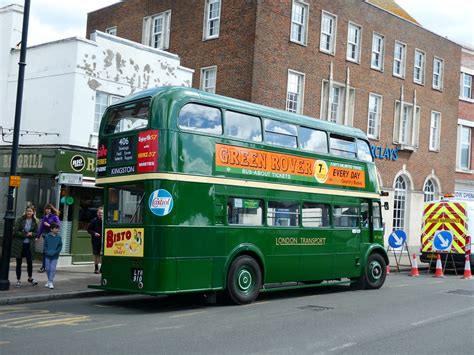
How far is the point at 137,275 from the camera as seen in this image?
36.7 ft

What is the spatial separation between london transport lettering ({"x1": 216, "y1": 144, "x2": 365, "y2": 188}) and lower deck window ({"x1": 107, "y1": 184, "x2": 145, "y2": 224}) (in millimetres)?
1648

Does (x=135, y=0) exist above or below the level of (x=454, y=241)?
above

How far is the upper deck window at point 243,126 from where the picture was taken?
12.1m

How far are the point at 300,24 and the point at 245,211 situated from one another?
14735 millimetres

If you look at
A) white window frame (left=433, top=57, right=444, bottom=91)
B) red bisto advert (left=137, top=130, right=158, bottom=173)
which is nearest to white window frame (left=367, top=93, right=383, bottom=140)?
white window frame (left=433, top=57, right=444, bottom=91)

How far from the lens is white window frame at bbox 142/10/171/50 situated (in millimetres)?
27328

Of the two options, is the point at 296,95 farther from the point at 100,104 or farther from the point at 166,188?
the point at 166,188

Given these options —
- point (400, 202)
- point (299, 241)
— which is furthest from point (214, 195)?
point (400, 202)

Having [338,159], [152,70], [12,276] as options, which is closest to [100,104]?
[152,70]

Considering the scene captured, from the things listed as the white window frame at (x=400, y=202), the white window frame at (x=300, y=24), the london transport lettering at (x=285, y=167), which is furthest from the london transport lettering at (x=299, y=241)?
the white window frame at (x=400, y=202)

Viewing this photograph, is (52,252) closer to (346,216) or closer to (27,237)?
(27,237)

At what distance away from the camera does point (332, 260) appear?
14562 mm

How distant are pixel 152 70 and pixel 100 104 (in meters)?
2.43

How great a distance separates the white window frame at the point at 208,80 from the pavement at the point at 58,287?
10.2 metres
